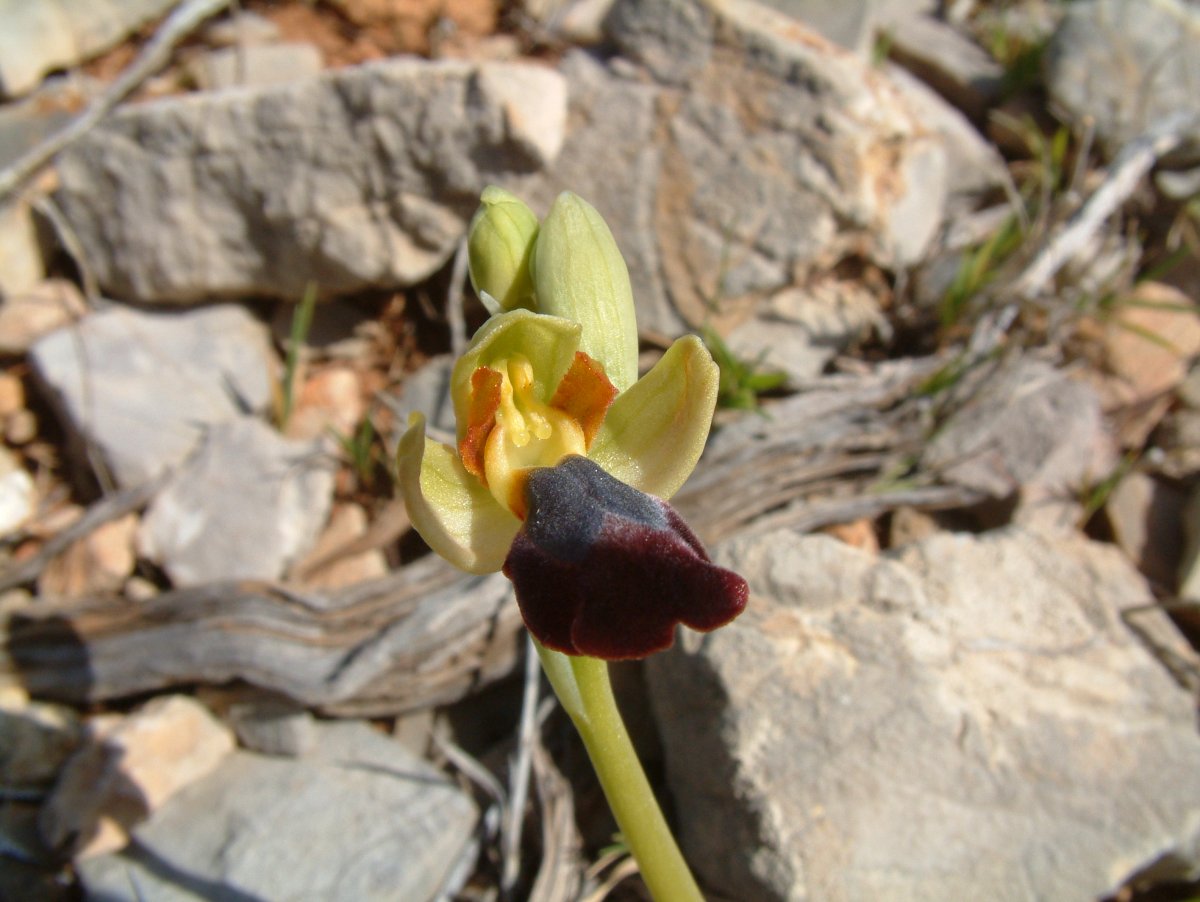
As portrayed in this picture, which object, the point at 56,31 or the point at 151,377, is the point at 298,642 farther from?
the point at 56,31

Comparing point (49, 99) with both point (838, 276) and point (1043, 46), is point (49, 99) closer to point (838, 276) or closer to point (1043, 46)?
point (838, 276)

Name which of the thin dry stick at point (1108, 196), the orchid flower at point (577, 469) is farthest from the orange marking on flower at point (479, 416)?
the thin dry stick at point (1108, 196)

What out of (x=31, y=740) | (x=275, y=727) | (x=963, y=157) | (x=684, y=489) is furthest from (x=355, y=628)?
(x=963, y=157)

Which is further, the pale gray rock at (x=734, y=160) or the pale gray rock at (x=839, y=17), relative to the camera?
the pale gray rock at (x=839, y=17)

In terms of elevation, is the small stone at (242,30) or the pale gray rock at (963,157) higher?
the small stone at (242,30)

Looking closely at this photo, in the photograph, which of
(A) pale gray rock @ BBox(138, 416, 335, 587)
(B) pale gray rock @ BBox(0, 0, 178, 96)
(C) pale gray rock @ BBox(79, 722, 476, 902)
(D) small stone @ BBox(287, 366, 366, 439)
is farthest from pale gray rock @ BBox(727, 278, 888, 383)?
(B) pale gray rock @ BBox(0, 0, 178, 96)

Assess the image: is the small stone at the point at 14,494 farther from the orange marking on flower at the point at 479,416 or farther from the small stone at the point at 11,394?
the orange marking on flower at the point at 479,416

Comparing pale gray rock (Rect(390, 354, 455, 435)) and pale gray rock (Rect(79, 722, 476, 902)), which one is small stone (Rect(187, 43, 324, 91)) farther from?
pale gray rock (Rect(79, 722, 476, 902))

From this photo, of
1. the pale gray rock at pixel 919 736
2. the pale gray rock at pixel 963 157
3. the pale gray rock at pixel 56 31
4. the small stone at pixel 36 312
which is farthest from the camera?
the pale gray rock at pixel 963 157
